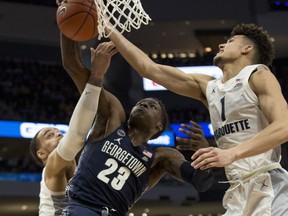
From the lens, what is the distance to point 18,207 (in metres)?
14.4

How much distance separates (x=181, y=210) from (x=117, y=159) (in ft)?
38.4

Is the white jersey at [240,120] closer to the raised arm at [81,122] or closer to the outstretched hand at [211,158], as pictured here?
the outstretched hand at [211,158]

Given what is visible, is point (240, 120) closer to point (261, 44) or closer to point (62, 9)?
point (261, 44)

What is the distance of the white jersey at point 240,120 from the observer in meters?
2.77

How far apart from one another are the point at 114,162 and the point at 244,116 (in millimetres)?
919

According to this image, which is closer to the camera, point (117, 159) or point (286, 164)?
point (117, 159)

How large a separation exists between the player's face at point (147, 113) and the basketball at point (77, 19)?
639 millimetres

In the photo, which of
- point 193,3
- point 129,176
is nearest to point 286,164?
point 193,3

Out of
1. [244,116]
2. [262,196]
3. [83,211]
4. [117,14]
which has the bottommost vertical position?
[83,211]

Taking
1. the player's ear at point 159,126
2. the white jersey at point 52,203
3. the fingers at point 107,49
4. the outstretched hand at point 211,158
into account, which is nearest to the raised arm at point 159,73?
the fingers at point 107,49

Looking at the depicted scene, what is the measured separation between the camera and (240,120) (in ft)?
9.21

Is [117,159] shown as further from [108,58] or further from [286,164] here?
[286,164]

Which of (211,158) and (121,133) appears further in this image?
(121,133)

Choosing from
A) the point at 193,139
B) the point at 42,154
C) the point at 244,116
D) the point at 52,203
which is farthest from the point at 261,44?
the point at 42,154
